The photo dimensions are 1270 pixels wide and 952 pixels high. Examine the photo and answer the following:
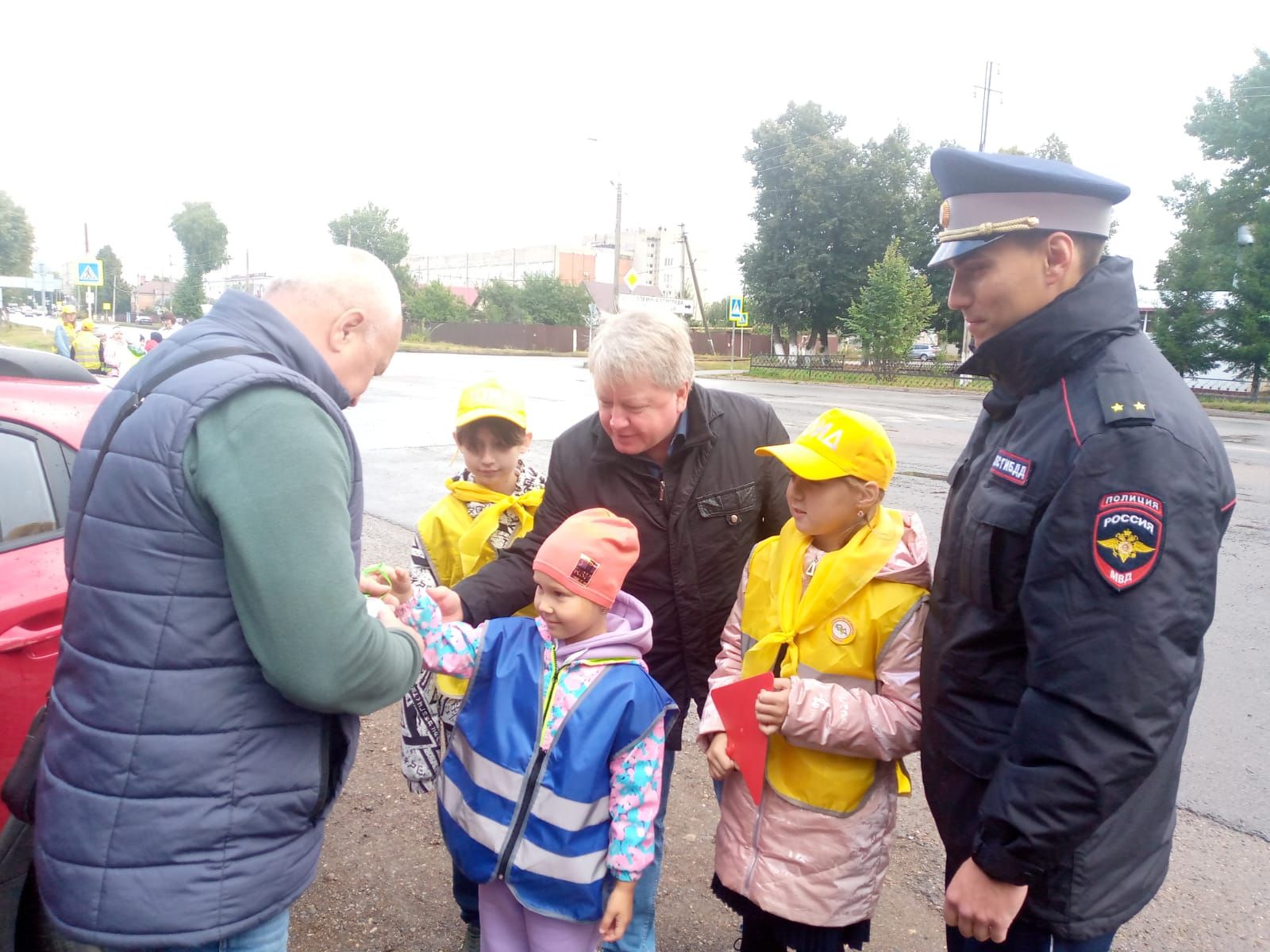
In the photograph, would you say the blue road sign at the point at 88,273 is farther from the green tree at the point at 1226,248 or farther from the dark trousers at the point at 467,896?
the green tree at the point at 1226,248

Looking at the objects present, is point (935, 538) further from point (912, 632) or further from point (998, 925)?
point (998, 925)

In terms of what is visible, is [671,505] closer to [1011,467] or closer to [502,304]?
[1011,467]

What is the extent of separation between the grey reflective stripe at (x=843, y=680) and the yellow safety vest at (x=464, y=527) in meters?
Answer: 1.02

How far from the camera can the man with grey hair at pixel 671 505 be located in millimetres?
2363

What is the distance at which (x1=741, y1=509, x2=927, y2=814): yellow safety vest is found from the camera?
6.91 feet

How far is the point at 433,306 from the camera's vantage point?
6506 cm

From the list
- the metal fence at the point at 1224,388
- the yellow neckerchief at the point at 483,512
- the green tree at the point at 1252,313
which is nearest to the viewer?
the yellow neckerchief at the point at 483,512

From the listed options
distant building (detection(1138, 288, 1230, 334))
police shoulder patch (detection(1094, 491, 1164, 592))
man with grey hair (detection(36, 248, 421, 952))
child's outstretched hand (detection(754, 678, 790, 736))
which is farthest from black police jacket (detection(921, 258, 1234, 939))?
distant building (detection(1138, 288, 1230, 334))

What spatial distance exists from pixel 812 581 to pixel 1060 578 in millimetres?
736

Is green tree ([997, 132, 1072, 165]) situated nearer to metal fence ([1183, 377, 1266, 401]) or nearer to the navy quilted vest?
metal fence ([1183, 377, 1266, 401])

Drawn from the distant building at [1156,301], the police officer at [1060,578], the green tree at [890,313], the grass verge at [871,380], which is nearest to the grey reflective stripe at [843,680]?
the police officer at [1060,578]

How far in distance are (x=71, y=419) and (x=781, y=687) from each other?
2.30 metres

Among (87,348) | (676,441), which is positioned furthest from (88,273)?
(676,441)

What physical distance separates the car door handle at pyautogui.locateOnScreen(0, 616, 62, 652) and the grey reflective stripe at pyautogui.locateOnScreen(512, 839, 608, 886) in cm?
142
